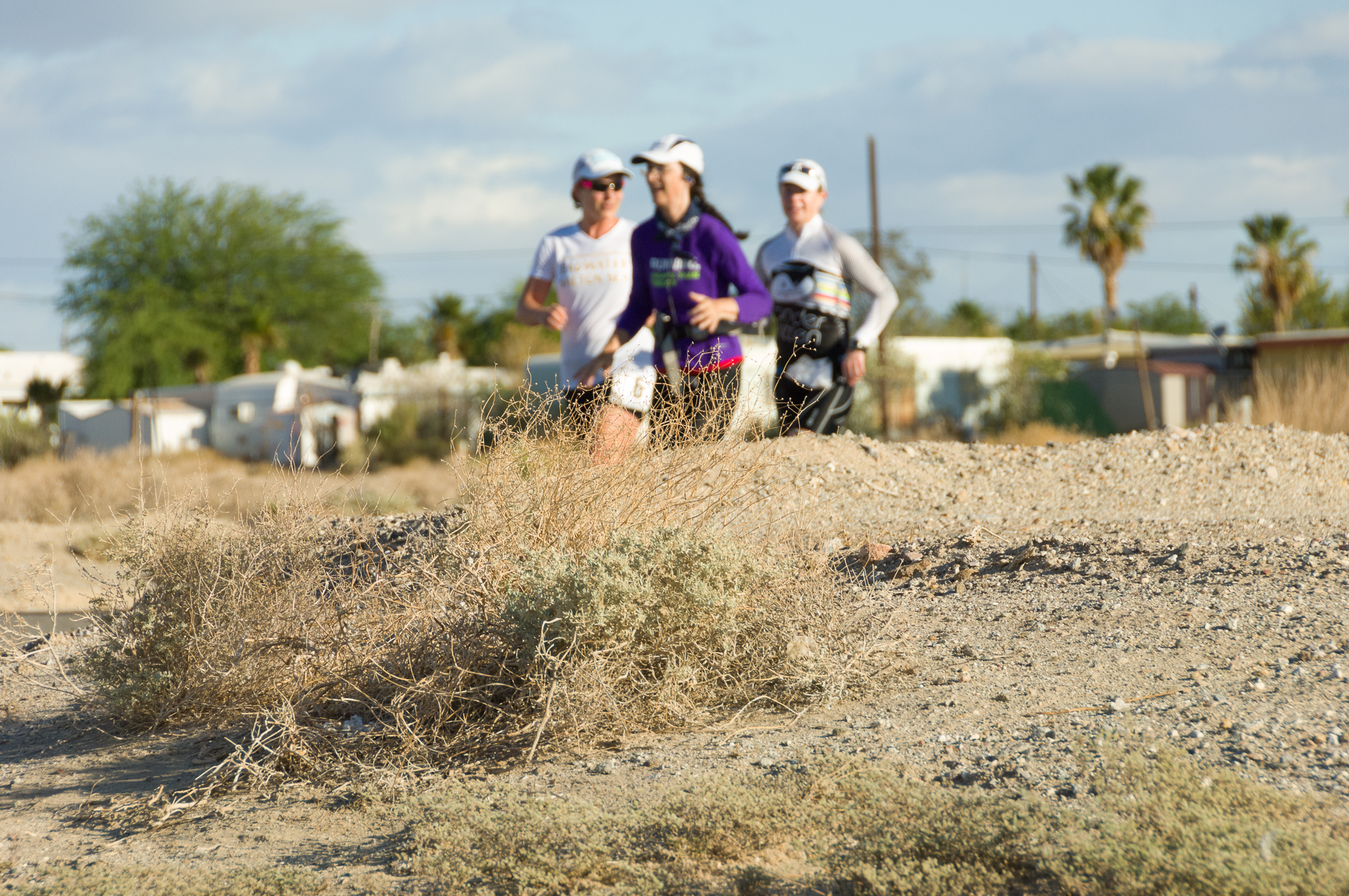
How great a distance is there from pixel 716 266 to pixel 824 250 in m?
1.15

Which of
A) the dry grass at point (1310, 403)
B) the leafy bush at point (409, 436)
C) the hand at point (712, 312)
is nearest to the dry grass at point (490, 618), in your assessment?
the hand at point (712, 312)

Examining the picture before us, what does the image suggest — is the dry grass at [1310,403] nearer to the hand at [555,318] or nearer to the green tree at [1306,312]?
the hand at [555,318]

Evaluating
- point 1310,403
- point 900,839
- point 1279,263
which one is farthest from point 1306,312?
point 900,839

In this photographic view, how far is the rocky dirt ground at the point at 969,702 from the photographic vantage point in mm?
2686

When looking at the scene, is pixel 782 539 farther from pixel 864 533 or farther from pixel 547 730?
pixel 864 533

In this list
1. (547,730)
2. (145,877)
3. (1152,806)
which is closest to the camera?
(1152,806)

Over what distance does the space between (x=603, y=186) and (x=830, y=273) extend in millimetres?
1419

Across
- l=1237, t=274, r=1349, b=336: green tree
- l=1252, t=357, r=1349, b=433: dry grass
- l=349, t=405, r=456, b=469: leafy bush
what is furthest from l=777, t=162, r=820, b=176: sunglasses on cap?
l=1237, t=274, r=1349, b=336: green tree

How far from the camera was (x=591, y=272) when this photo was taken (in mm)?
5586

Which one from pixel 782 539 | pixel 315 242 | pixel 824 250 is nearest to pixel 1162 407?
pixel 824 250

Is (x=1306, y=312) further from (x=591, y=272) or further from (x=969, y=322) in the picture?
(x=591, y=272)

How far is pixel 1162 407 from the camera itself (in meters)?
25.3

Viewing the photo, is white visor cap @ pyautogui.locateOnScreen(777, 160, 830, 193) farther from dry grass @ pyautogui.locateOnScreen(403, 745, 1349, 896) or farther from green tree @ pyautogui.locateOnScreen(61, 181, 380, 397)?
green tree @ pyautogui.locateOnScreen(61, 181, 380, 397)

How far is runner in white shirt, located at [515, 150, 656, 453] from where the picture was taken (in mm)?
5496
